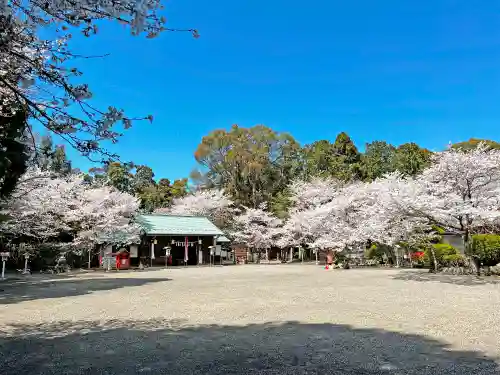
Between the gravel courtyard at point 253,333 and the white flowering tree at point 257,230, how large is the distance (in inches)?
854

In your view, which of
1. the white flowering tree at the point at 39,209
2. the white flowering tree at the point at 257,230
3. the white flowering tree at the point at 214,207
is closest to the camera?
the white flowering tree at the point at 39,209

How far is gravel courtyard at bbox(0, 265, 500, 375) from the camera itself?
14.2 feet

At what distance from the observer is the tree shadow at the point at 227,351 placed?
166 inches

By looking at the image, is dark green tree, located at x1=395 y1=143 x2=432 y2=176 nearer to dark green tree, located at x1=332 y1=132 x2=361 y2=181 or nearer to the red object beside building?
dark green tree, located at x1=332 y1=132 x2=361 y2=181

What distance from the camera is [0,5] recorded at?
8.89 feet

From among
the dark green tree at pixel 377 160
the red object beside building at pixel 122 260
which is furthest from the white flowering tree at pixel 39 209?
the dark green tree at pixel 377 160

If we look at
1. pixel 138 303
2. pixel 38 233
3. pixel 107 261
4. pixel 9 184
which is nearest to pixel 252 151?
pixel 107 261

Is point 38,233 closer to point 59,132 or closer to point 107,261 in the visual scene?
point 107,261

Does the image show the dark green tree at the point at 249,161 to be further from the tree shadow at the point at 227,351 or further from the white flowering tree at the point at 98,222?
the tree shadow at the point at 227,351

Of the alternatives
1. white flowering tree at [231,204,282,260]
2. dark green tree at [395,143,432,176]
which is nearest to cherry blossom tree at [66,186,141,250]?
white flowering tree at [231,204,282,260]

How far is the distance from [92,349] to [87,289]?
793cm

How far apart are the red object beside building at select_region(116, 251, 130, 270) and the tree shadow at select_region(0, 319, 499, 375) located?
54.6ft

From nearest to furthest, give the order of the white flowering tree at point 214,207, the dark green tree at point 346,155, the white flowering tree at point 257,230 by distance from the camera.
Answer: the white flowering tree at point 257,230
the white flowering tree at point 214,207
the dark green tree at point 346,155

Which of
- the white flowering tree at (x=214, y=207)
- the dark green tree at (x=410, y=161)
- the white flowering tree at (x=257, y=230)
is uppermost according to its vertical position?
the dark green tree at (x=410, y=161)
